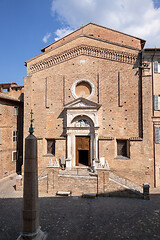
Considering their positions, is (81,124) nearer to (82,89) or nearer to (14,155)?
(82,89)

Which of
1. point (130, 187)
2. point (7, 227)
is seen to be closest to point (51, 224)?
point (7, 227)

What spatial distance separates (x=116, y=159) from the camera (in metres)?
14.8

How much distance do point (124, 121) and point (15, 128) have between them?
13911 millimetres

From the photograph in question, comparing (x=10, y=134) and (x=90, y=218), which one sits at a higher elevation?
(x=10, y=134)

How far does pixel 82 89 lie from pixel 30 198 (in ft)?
40.5

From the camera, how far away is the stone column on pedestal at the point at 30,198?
608 cm

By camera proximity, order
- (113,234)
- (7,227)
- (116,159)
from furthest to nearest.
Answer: (116,159), (7,227), (113,234)

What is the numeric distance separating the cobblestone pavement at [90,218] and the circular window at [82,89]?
32.6 feet

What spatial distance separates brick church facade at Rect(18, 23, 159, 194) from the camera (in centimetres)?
1449

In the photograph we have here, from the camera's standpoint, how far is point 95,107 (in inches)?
591

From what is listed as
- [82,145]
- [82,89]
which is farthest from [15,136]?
[82,89]

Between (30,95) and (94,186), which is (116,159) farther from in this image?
(30,95)

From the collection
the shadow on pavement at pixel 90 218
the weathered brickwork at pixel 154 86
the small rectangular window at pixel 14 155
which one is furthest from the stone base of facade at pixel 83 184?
the small rectangular window at pixel 14 155

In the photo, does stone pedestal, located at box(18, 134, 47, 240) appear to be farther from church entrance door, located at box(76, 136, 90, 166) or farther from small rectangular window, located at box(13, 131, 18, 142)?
small rectangular window, located at box(13, 131, 18, 142)
